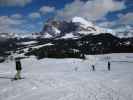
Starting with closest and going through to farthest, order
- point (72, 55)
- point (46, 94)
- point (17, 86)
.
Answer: point (46, 94) → point (17, 86) → point (72, 55)

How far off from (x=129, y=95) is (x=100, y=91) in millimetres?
2707

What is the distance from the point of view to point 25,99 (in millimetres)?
17984

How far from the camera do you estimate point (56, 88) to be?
21.7m

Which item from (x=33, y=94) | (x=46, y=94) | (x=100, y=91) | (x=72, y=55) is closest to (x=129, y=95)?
(x=100, y=91)

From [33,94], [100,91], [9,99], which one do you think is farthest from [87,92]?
[9,99]

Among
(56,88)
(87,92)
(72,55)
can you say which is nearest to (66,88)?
(56,88)

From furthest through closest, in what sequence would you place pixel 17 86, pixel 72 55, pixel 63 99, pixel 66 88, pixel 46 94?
pixel 72 55 < pixel 17 86 < pixel 66 88 < pixel 46 94 < pixel 63 99

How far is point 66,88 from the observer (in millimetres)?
21453

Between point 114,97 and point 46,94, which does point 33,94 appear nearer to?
point 46,94

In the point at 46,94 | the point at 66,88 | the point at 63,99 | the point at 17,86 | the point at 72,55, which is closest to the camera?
the point at 63,99

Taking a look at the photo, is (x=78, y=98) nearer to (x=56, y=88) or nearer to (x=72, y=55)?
(x=56, y=88)

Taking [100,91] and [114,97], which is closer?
[114,97]

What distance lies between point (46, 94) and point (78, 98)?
324cm

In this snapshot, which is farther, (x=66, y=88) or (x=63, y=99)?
(x=66, y=88)
